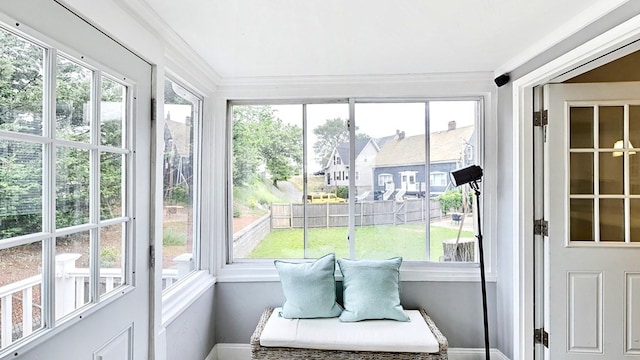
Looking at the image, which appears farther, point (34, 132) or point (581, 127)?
point (581, 127)

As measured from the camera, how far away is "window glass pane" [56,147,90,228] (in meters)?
1.16

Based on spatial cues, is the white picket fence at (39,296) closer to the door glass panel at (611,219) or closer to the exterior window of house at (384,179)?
the exterior window of house at (384,179)

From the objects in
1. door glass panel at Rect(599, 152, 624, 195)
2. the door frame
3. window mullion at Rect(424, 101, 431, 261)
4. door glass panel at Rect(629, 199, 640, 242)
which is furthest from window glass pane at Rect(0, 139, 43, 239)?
door glass panel at Rect(629, 199, 640, 242)

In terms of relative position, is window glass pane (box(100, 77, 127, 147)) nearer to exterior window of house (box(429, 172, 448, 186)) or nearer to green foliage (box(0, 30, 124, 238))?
green foliage (box(0, 30, 124, 238))

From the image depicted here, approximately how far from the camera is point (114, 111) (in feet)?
4.81

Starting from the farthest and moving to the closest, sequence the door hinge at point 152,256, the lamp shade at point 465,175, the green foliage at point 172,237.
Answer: the lamp shade at point 465,175, the green foliage at point 172,237, the door hinge at point 152,256

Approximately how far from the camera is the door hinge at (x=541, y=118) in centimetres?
225

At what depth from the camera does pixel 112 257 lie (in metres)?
1.45

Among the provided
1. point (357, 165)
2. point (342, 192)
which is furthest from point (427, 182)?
point (342, 192)

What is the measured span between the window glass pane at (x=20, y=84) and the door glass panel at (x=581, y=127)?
280 cm

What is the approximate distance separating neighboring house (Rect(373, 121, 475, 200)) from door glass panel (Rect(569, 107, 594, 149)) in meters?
0.68

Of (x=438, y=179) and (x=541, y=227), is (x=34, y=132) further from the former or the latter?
(x=541, y=227)

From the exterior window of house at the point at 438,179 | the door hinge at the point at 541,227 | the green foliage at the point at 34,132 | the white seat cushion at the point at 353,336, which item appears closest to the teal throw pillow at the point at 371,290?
the white seat cushion at the point at 353,336

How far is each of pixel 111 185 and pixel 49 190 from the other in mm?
Result: 335
